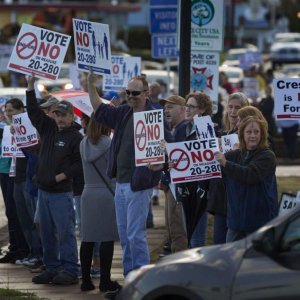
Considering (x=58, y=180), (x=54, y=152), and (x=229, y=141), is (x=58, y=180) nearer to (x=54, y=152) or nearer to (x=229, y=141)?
(x=54, y=152)

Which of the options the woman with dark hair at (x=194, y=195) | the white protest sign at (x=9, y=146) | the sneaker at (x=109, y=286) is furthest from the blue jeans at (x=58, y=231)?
the white protest sign at (x=9, y=146)

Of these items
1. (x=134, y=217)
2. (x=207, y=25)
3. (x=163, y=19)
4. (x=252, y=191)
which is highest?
(x=163, y=19)

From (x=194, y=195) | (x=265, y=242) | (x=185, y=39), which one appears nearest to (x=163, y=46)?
(x=185, y=39)

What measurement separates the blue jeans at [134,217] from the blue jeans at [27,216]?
2291 millimetres

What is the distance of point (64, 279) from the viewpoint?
36.6ft

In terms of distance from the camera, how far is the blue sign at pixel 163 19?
19.7 m

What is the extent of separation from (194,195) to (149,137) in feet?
4.24

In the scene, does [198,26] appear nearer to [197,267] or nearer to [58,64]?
[58,64]

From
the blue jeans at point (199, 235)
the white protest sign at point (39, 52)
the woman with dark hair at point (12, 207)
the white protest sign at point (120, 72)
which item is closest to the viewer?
the blue jeans at point (199, 235)

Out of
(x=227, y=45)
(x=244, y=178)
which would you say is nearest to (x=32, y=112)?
(x=244, y=178)

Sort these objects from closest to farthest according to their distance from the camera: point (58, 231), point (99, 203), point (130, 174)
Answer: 1. point (130, 174)
2. point (99, 203)
3. point (58, 231)

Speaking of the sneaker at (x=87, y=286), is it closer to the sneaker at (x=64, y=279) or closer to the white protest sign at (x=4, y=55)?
the sneaker at (x=64, y=279)

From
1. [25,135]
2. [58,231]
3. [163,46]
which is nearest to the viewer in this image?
[58,231]

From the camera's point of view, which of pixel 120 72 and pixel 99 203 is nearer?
pixel 99 203
